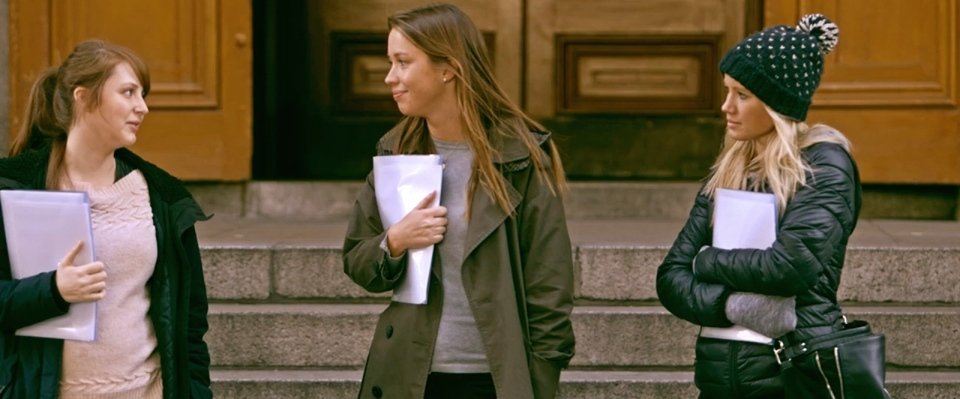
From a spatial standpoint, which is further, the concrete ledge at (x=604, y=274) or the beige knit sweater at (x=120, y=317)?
the concrete ledge at (x=604, y=274)

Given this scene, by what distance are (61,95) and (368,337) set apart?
8.23ft

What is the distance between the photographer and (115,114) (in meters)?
3.39

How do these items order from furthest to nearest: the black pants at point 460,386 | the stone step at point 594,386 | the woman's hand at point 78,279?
the stone step at point 594,386
the black pants at point 460,386
the woman's hand at point 78,279

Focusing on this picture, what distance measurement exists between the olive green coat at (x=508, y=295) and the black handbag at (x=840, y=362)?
529 mm

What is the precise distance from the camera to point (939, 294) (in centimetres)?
588

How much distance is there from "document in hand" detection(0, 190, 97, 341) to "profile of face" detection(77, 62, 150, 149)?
0.23 metres

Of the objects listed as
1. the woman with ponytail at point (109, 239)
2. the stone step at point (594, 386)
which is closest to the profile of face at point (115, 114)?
the woman with ponytail at point (109, 239)

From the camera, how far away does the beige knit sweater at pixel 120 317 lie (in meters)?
3.38

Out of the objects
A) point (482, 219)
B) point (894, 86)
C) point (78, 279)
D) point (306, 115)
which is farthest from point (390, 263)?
point (306, 115)

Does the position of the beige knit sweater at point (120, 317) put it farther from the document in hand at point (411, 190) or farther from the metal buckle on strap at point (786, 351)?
the metal buckle on strap at point (786, 351)

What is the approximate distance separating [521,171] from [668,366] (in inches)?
94.4

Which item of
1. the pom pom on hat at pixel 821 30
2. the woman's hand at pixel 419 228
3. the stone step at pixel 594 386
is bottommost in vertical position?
the stone step at pixel 594 386

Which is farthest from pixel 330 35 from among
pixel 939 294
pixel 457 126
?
pixel 457 126

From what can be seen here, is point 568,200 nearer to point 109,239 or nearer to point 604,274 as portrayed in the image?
point 604,274
